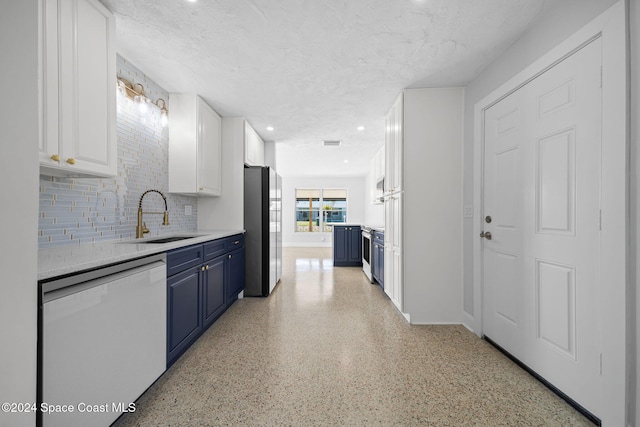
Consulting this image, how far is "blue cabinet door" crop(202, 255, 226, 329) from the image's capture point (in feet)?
8.04

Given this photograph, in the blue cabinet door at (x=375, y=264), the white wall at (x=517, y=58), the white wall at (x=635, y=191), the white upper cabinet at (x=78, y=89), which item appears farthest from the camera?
the blue cabinet door at (x=375, y=264)

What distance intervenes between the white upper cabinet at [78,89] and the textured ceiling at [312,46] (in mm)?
242

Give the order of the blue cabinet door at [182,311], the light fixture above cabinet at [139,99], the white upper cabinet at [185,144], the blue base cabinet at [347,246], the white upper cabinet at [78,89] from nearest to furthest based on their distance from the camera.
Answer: the white upper cabinet at [78,89]
the blue cabinet door at [182,311]
the light fixture above cabinet at [139,99]
the white upper cabinet at [185,144]
the blue base cabinet at [347,246]

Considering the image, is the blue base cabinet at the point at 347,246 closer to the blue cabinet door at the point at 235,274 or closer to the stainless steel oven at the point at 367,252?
the stainless steel oven at the point at 367,252

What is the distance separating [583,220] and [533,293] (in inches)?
24.7

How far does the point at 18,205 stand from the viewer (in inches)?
34.8

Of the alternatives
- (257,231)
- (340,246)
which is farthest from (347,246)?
(257,231)

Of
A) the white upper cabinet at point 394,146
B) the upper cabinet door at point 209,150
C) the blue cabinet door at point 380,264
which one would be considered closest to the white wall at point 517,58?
the white upper cabinet at point 394,146

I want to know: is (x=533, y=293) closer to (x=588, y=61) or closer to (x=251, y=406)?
(x=588, y=61)

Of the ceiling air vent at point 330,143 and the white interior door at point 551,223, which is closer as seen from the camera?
the white interior door at point 551,223

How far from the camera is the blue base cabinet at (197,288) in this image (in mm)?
1890

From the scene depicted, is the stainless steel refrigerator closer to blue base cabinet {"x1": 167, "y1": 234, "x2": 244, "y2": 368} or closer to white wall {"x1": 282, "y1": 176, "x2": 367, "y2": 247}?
blue base cabinet {"x1": 167, "y1": 234, "x2": 244, "y2": 368}

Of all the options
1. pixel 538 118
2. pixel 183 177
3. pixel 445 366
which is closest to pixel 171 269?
pixel 183 177

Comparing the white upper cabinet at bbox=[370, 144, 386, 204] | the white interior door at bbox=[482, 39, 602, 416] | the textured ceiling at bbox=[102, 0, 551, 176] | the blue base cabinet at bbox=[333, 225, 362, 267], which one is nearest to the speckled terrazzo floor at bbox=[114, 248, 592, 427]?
the white interior door at bbox=[482, 39, 602, 416]
